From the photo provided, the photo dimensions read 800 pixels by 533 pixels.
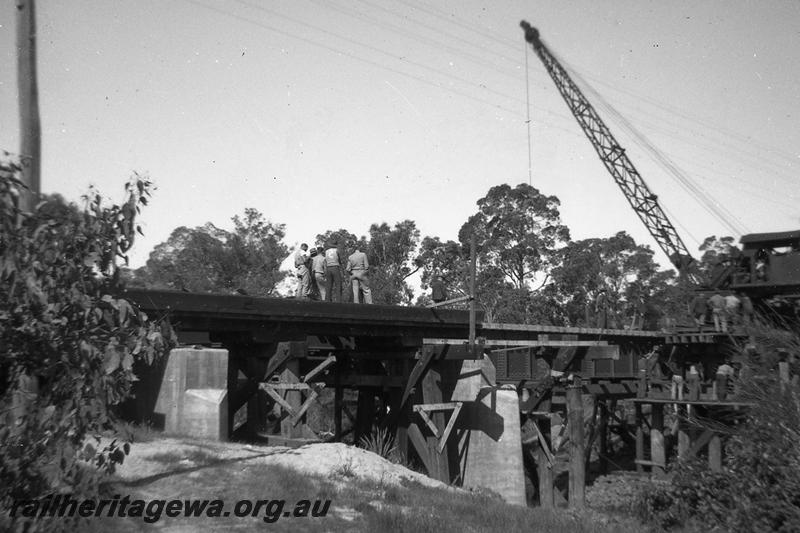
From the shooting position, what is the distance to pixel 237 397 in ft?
44.6

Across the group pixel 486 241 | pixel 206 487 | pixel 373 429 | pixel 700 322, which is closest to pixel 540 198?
pixel 486 241

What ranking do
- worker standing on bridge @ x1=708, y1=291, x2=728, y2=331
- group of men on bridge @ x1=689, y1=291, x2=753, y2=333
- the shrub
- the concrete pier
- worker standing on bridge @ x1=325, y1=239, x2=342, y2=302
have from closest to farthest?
1. the concrete pier
2. the shrub
3. worker standing on bridge @ x1=325, y1=239, x2=342, y2=302
4. group of men on bridge @ x1=689, y1=291, x2=753, y2=333
5. worker standing on bridge @ x1=708, y1=291, x2=728, y2=331

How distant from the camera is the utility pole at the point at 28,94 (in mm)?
7602

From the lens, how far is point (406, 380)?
1587cm

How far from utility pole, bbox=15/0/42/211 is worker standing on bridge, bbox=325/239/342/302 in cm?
902

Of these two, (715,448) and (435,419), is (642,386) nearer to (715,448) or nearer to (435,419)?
(715,448)

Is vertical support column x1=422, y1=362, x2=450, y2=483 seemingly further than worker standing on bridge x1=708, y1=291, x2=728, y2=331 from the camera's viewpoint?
No

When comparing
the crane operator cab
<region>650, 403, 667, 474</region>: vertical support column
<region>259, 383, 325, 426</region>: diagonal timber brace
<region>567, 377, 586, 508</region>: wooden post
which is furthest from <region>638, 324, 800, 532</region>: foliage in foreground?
the crane operator cab

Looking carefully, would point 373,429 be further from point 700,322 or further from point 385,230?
point 385,230

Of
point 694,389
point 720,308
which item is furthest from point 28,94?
point 720,308

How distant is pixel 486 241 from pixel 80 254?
3575cm

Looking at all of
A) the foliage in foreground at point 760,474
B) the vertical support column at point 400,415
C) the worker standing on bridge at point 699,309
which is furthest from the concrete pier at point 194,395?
the worker standing on bridge at point 699,309

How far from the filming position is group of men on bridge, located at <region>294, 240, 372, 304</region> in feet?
53.8

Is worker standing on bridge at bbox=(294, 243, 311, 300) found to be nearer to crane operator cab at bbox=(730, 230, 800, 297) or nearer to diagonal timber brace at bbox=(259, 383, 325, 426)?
diagonal timber brace at bbox=(259, 383, 325, 426)
